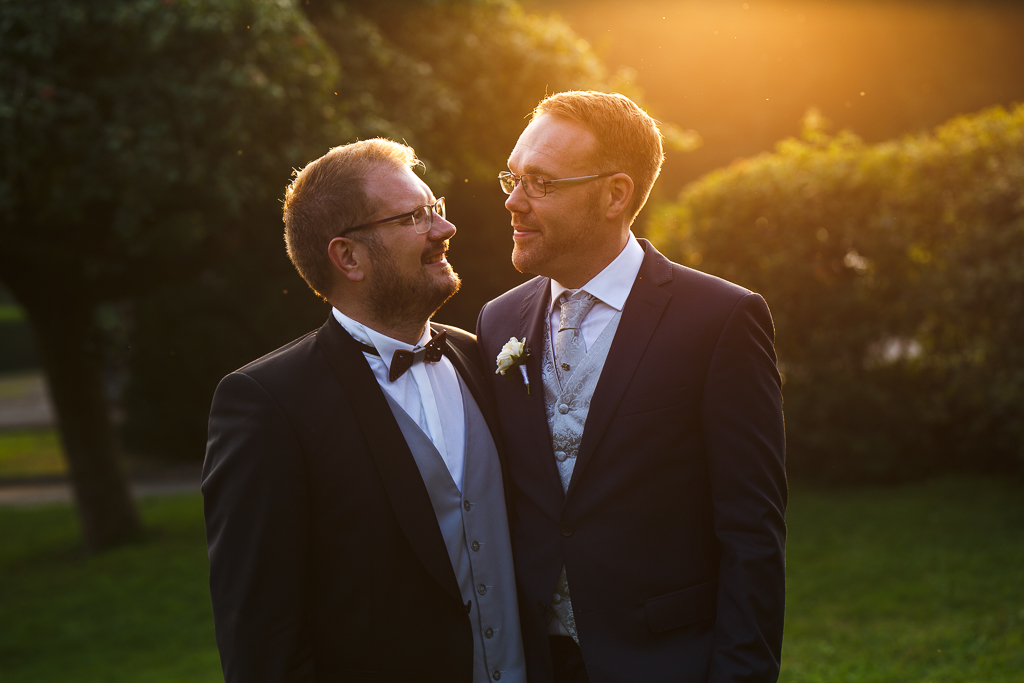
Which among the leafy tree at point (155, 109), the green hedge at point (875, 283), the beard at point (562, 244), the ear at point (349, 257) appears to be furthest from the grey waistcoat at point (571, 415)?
the green hedge at point (875, 283)

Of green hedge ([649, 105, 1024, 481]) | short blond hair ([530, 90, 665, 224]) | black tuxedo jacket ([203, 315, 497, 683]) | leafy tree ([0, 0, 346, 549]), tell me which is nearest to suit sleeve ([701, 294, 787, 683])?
short blond hair ([530, 90, 665, 224])

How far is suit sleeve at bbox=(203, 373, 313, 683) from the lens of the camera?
7.11ft

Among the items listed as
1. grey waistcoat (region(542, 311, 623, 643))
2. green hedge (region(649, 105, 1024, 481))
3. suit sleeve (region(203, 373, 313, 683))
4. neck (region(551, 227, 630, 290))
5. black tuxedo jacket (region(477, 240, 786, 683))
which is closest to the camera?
suit sleeve (region(203, 373, 313, 683))

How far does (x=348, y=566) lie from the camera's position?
2.31 m

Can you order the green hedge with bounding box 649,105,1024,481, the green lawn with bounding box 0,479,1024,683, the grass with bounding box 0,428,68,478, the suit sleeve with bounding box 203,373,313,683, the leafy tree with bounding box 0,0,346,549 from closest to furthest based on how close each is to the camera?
the suit sleeve with bounding box 203,373,313,683 < the green lawn with bounding box 0,479,1024,683 < the leafy tree with bounding box 0,0,346,549 < the green hedge with bounding box 649,105,1024,481 < the grass with bounding box 0,428,68,478

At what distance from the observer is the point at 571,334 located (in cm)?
260

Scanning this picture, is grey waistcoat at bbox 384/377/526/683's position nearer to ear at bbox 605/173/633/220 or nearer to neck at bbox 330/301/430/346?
neck at bbox 330/301/430/346

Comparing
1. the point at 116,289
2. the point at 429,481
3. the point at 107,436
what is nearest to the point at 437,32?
the point at 116,289

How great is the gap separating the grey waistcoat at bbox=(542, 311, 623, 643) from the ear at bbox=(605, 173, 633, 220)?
327mm

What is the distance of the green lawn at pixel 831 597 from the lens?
17.3ft

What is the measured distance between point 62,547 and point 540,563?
357 inches

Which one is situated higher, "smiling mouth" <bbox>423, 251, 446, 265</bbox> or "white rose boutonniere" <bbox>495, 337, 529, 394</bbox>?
"smiling mouth" <bbox>423, 251, 446, 265</bbox>

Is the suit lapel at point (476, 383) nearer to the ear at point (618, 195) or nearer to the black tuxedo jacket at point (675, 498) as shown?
the black tuxedo jacket at point (675, 498)

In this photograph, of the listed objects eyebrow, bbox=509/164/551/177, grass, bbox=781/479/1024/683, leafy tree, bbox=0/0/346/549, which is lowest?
grass, bbox=781/479/1024/683
